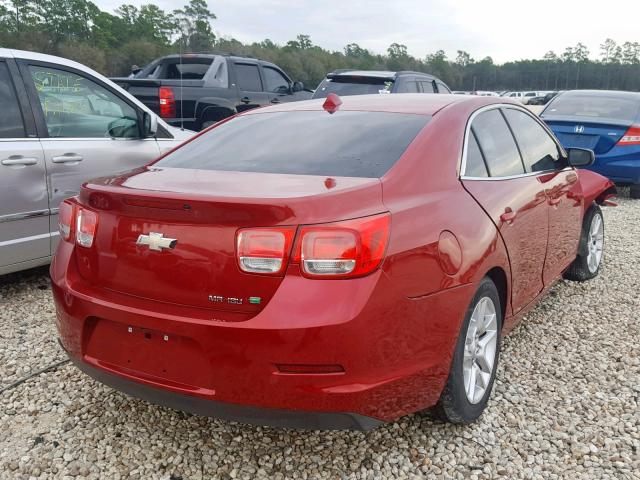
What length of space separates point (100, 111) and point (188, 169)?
8.24ft

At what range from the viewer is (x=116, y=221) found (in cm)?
229

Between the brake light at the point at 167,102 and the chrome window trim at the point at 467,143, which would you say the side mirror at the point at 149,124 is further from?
the brake light at the point at 167,102

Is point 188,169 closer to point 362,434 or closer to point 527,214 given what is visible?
point 362,434

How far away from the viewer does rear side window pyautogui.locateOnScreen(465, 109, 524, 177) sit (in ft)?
9.94

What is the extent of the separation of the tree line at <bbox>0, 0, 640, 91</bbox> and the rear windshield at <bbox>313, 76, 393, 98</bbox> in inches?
951

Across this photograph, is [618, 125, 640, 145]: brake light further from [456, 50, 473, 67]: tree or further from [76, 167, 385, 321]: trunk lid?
[456, 50, 473, 67]: tree

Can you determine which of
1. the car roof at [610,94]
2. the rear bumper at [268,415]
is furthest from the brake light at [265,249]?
the car roof at [610,94]

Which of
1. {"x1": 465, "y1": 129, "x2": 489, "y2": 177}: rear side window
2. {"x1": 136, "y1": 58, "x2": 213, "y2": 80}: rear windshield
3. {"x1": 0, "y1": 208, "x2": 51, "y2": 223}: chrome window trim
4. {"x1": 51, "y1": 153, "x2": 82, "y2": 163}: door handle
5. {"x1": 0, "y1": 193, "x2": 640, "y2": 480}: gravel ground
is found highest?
{"x1": 136, "y1": 58, "x2": 213, "y2": 80}: rear windshield

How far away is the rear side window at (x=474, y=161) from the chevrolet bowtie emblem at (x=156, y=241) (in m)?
1.37

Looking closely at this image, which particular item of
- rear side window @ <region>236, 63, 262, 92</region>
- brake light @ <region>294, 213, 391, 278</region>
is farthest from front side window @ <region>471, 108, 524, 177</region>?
rear side window @ <region>236, 63, 262, 92</region>

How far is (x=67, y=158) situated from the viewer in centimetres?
434

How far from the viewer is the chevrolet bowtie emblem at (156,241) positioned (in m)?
2.14

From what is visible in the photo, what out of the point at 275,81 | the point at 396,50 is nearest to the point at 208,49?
the point at 275,81

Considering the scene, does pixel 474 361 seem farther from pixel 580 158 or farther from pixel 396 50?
pixel 396 50
